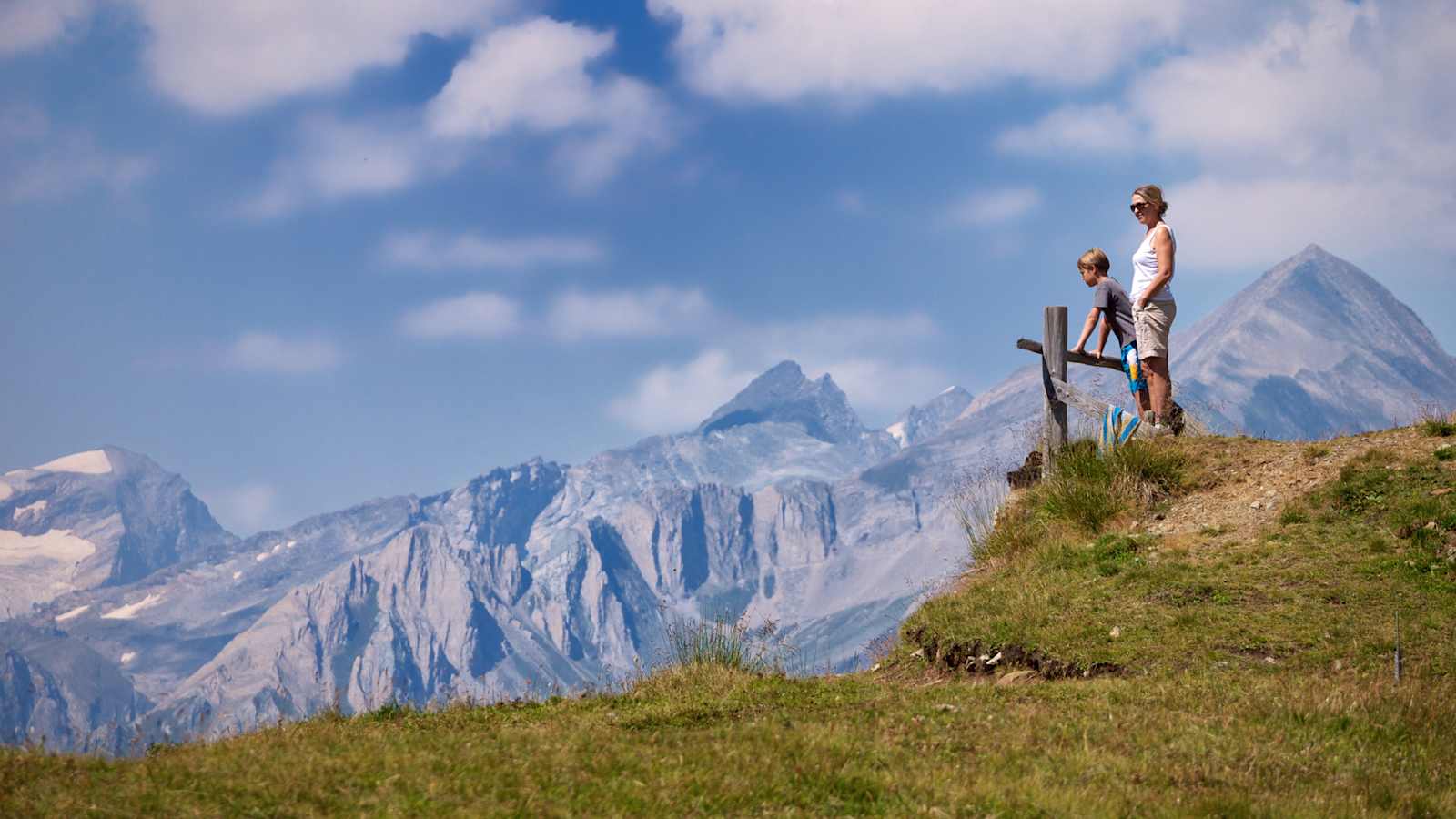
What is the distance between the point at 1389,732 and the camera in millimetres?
10047

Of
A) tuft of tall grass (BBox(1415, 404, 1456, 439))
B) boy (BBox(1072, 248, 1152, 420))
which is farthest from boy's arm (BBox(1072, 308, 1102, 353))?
tuft of tall grass (BBox(1415, 404, 1456, 439))

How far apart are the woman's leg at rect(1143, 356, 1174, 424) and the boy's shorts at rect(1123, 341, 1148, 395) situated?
6.2 inches

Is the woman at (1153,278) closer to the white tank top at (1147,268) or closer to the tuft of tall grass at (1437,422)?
the white tank top at (1147,268)

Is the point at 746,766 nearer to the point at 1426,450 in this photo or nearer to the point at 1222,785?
the point at 1222,785

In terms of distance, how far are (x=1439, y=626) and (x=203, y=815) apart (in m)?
12.5

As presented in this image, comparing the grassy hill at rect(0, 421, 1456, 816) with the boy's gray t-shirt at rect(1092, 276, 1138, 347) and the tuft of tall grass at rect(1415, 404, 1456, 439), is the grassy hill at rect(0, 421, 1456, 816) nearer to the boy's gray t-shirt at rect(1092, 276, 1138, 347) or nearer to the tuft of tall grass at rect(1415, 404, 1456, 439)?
the tuft of tall grass at rect(1415, 404, 1456, 439)

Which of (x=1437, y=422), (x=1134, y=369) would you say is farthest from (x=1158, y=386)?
(x=1437, y=422)

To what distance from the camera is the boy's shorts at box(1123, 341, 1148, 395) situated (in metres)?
19.8

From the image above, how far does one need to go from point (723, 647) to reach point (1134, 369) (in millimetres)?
9069

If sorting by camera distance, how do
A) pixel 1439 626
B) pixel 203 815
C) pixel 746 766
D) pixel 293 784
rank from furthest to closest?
pixel 1439 626
pixel 746 766
pixel 293 784
pixel 203 815

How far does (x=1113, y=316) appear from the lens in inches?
782

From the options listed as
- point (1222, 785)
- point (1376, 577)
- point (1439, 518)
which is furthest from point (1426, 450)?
point (1222, 785)

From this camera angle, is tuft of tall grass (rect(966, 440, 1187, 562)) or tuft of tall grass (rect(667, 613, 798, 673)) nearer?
tuft of tall grass (rect(667, 613, 798, 673))

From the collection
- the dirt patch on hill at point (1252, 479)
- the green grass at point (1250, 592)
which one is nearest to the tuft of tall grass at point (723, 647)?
the green grass at point (1250, 592)
